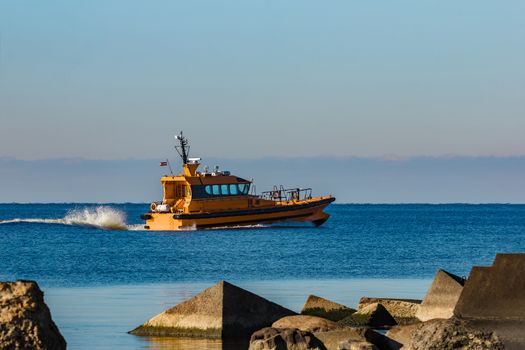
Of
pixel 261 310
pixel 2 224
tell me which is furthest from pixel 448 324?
pixel 2 224

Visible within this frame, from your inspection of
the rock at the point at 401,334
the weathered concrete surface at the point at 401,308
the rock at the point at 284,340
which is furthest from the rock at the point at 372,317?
the rock at the point at 284,340

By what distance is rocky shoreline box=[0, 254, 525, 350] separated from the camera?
1084cm

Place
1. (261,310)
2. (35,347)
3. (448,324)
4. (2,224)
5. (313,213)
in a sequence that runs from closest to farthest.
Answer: (35,347), (448,324), (261,310), (313,213), (2,224)

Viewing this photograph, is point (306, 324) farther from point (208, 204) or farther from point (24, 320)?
point (208, 204)

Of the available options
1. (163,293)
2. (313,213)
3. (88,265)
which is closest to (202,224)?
(313,213)

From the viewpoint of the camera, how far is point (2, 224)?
4370 inches

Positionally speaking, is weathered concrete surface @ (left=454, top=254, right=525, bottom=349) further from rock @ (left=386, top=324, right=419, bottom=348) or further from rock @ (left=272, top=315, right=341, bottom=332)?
rock @ (left=272, top=315, right=341, bottom=332)

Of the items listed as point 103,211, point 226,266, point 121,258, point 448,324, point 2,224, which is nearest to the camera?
point 448,324

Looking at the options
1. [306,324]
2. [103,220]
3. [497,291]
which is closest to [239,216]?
[103,220]

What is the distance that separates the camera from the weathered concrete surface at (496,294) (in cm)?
1466

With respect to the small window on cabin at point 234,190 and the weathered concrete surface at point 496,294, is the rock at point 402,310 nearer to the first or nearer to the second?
the weathered concrete surface at point 496,294

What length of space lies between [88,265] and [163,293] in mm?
16081

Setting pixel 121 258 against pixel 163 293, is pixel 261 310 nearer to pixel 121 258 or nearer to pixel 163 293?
pixel 163 293

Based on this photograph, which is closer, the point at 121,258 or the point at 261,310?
the point at 261,310
